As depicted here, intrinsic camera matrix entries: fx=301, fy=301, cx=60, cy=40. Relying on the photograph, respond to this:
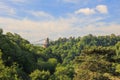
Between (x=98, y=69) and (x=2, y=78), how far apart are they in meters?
35.2

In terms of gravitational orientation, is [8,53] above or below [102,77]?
above

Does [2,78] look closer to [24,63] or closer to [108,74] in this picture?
[108,74]

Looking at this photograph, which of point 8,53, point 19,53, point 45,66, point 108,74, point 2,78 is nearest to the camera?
point 2,78

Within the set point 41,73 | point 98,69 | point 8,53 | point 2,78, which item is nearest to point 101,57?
point 98,69

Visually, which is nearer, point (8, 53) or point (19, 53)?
point (8, 53)

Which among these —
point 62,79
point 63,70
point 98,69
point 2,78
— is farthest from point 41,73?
point 2,78

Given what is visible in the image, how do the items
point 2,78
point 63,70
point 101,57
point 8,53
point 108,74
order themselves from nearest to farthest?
point 2,78 → point 108,74 → point 101,57 → point 8,53 → point 63,70

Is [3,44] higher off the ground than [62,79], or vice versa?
[3,44]

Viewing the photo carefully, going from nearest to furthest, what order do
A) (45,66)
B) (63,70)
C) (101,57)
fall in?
(101,57)
(63,70)
(45,66)

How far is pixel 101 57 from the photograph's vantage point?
6100 centimetres

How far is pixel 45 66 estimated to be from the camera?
96.5 meters

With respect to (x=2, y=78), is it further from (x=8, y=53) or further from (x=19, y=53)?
(x=19, y=53)

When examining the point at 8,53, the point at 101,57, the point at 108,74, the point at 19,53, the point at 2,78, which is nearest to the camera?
the point at 2,78

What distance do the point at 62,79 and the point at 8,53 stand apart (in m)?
15.4
